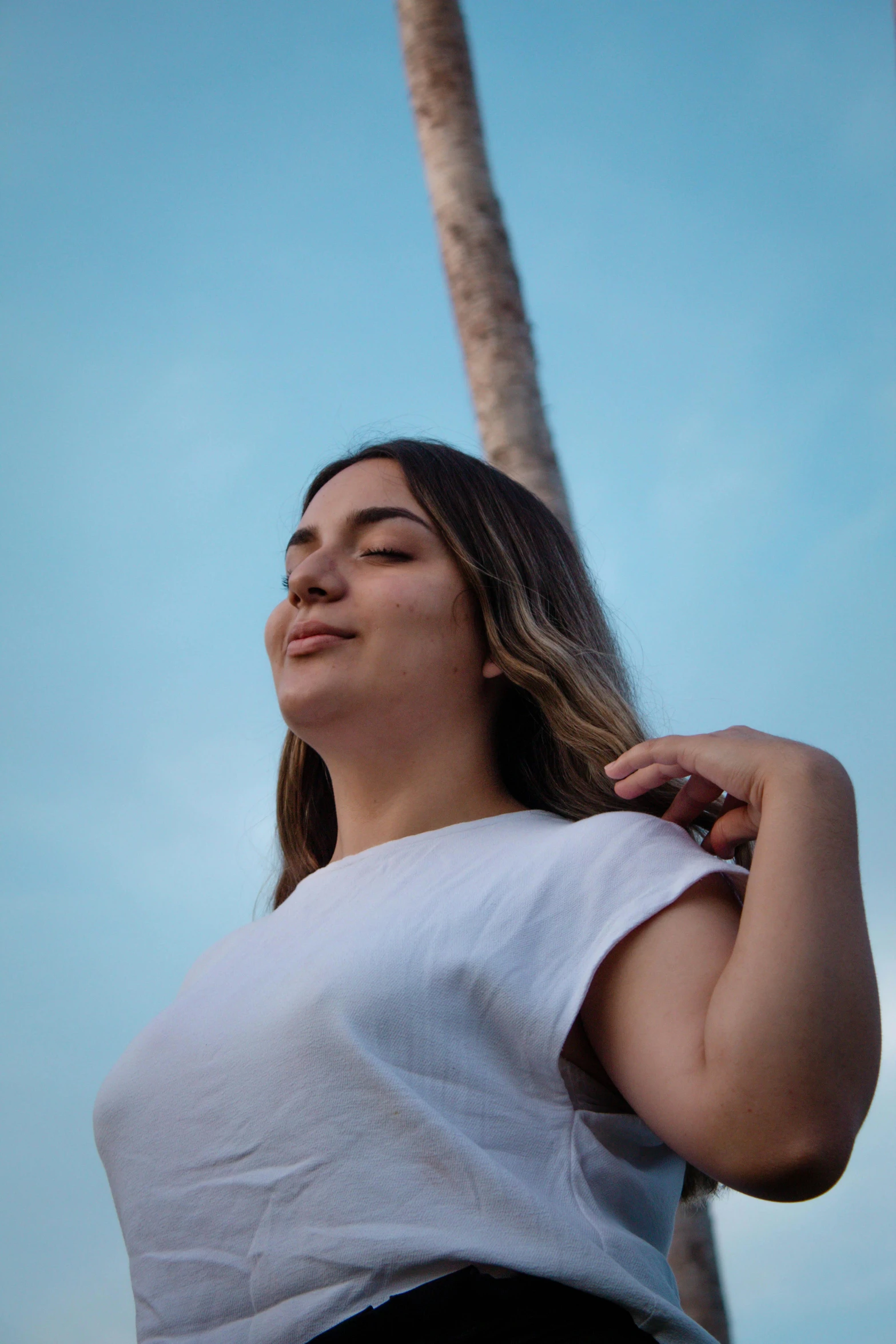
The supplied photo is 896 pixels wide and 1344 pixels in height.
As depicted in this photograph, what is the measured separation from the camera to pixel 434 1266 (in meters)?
1.69

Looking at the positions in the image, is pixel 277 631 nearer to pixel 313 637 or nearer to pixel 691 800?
pixel 313 637

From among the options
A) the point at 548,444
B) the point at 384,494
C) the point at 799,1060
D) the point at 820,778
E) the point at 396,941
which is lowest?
the point at 799,1060

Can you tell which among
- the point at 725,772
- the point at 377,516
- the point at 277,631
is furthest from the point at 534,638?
the point at 725,772

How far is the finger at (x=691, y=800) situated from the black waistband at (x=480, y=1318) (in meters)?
0.85

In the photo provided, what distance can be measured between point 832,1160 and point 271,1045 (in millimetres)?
852

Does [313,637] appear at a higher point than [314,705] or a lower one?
higher

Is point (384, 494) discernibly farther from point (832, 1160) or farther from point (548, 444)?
point (548, 444)

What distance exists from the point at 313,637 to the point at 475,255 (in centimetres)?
358

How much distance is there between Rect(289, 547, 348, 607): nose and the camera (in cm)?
257

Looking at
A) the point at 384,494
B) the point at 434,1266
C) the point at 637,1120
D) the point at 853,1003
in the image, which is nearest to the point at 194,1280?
the point at 434,1266

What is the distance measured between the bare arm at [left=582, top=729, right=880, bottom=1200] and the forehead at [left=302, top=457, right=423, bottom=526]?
1.10m

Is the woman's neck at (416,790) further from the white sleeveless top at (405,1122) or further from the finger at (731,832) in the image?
the finger at (731,832)

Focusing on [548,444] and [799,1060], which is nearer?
[799,1060]

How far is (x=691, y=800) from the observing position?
225 centimetres
